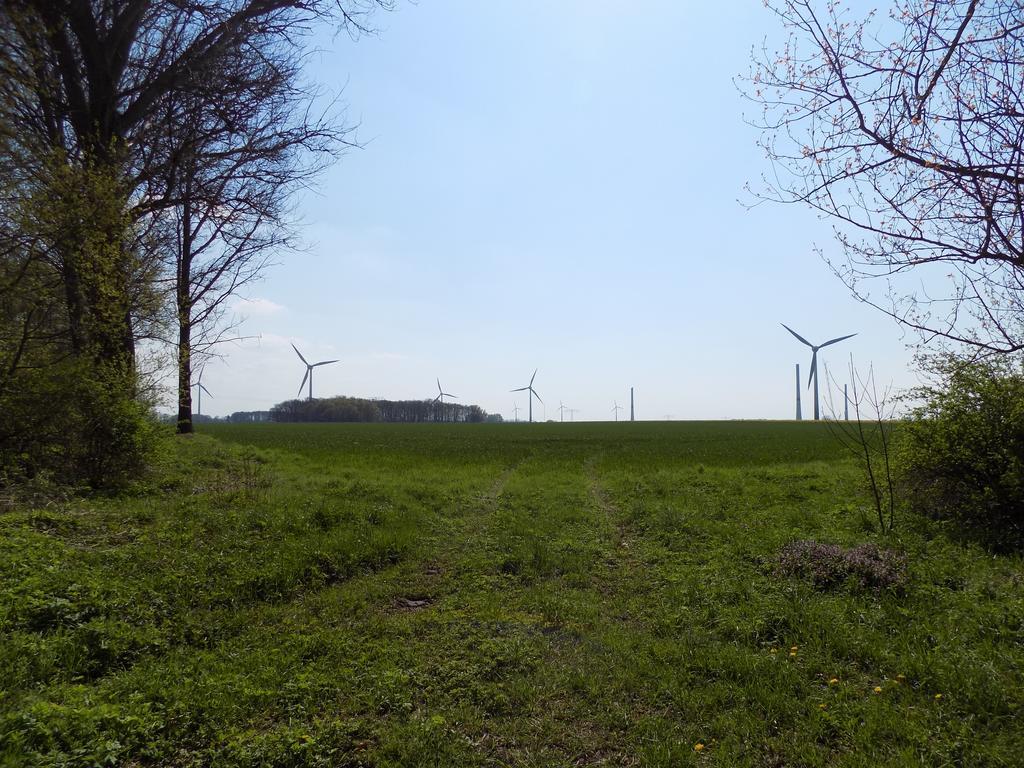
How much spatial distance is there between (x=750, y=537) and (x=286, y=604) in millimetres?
7737

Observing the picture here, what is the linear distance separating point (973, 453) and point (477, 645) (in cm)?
947

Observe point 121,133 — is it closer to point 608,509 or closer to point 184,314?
point 184,314

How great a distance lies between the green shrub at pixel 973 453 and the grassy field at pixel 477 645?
918 mm

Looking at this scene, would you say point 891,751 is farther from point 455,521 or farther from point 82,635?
point 455,521

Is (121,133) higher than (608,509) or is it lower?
higher

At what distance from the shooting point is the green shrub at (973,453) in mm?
8867

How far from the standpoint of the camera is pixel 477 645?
5605mm

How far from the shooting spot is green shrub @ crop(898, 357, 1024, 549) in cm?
887

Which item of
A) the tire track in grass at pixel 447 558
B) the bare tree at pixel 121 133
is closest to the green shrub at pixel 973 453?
the tire track in grass at pixel 447 558

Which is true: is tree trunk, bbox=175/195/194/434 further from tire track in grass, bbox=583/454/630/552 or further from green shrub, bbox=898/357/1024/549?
green shrub, bbox=898/357/1024/549

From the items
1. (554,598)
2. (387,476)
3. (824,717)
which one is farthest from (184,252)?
(824,717)

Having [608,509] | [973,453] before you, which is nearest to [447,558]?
[608,509]

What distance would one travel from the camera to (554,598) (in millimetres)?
7102

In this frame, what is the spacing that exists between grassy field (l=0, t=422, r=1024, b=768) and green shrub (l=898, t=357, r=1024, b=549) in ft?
3.01
